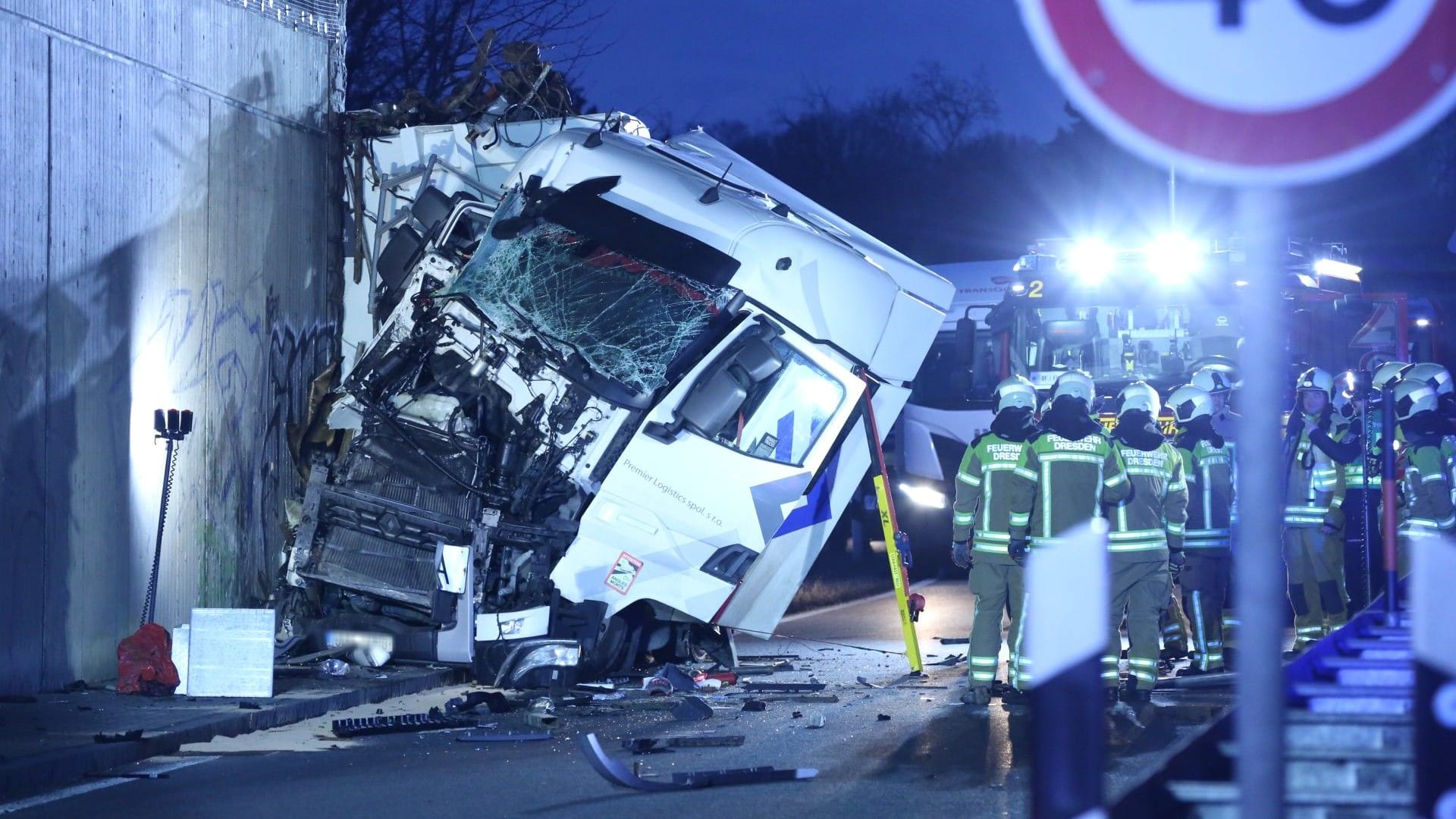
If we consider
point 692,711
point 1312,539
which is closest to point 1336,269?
point 1312,539

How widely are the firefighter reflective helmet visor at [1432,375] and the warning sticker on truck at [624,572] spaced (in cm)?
591

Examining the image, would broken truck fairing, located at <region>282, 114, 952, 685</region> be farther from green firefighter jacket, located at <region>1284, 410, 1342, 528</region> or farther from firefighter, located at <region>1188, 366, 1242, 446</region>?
green firefighter jacket, located at <region>1284, 410, 1342, 528</region>

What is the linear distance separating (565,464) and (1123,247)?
614 centimetres

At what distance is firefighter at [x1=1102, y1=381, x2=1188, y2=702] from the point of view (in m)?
9.61

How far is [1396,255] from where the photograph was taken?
32.7 meters

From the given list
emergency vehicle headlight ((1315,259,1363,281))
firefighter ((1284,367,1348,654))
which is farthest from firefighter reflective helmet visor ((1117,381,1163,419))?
emergency vehicle headlight ((1315,259,1363,281))

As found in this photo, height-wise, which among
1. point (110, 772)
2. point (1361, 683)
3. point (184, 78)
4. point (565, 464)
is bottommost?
point (110, 772)

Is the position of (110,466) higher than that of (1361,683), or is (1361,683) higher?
(110,466)

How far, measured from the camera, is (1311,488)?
1200cm

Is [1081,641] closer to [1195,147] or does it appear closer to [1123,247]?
[1195,147]

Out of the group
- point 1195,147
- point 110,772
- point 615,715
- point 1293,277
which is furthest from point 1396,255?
point 1195,147

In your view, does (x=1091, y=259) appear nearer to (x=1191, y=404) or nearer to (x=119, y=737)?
(x=1191, y=404)

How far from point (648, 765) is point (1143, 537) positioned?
367 cm

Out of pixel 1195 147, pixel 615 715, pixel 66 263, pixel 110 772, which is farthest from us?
pixel 66 263
